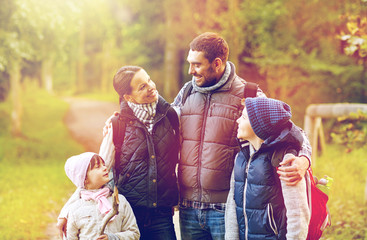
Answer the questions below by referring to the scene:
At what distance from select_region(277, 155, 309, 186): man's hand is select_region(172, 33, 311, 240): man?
61cm

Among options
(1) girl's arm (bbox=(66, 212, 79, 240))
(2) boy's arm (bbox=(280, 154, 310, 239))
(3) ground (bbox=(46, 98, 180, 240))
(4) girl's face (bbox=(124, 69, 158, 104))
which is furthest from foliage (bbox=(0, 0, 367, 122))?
(1) girl's arm (bbox=(66, 212, 79, 240))

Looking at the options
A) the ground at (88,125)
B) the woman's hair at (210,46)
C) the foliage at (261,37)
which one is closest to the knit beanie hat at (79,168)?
the woman's hair at (210,46)

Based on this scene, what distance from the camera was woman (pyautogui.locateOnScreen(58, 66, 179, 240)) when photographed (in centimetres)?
314

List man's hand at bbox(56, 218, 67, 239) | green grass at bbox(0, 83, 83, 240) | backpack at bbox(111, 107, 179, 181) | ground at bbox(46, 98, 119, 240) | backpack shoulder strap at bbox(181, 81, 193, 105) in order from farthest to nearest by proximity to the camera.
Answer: ground at bbox(46, 98, 119, 240) → green grass at bbox(0, 83, 83, 240) → backpack shoulder strap at bbox(181, 81, 193, 105) → backpack at bbox(111, 107, 179, 181) → man's hand at bbox(56, 218, 67, 239)

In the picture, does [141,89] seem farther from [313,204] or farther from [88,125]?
[88,125]

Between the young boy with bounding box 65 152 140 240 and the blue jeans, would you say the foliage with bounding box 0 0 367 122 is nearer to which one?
the blue jeans

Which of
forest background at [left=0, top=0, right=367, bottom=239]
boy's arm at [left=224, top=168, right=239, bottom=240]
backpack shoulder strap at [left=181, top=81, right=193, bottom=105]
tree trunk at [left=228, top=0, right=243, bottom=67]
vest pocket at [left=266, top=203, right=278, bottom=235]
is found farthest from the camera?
tree trunk at [left=228, top=0, right=243, bottom=67]

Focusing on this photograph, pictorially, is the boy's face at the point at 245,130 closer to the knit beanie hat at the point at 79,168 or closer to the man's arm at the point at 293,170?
the man's arm at the point at 293,170

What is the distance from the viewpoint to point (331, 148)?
10.6 m

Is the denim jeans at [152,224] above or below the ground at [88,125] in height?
above

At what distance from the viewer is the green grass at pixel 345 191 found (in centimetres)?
573

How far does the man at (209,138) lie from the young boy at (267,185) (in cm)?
30

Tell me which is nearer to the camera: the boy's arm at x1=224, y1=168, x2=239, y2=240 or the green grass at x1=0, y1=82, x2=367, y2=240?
the boy's arm at x1=224, y1=168, x2=239, y2=240

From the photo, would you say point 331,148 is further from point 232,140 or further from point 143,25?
point 143,25
